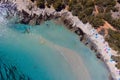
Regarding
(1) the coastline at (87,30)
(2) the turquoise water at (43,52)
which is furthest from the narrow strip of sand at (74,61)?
(1) the coastline at (87,30)

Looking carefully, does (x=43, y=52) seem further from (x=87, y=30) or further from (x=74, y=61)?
(x=87, y=30)

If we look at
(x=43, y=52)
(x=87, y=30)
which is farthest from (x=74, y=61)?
(x=87, y=30)

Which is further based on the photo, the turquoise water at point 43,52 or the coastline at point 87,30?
the coastline at point 87,30

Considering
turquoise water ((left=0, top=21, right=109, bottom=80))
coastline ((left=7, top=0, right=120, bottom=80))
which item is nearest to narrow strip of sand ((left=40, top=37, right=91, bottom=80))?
turquoise water ((left=0, top=21, right=109, bottom=80))

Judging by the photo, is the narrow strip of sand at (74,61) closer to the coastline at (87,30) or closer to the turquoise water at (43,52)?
the turquoise water at (43,52)

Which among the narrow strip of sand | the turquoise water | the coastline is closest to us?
the turquoise water

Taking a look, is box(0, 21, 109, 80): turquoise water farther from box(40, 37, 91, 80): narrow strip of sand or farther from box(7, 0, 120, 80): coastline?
box(7, 0, 120, 80): coastline

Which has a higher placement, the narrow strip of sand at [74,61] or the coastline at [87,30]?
the coastline at [87,30]

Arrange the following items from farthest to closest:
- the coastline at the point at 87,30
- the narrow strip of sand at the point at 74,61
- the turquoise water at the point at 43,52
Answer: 1. the coastline at the point at 87,30
2. the narrow strip of sand at the point at 74,61
3. the turquoise water at the point at 43,52
